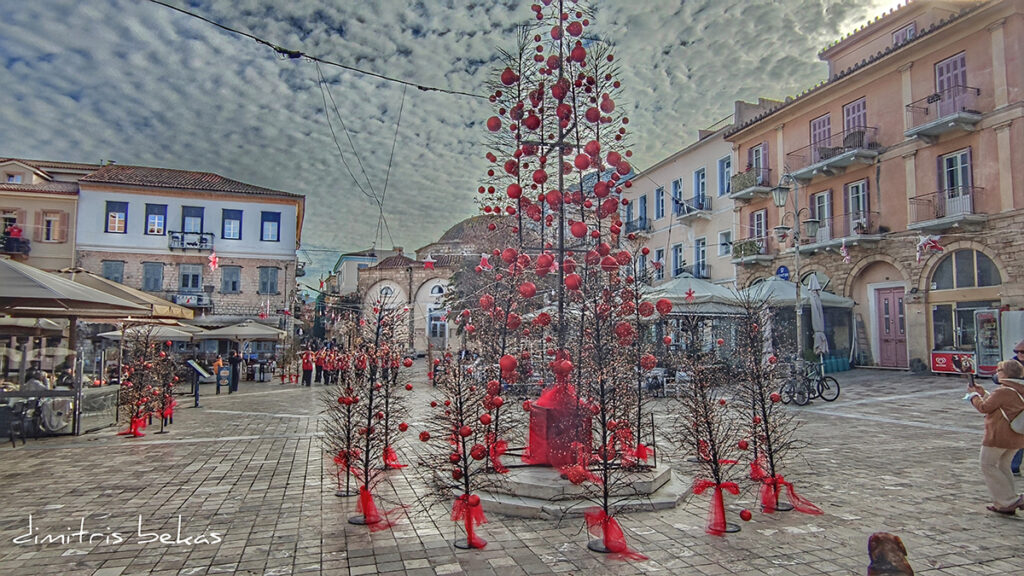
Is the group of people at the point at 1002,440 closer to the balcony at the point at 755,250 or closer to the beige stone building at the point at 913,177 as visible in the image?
A: the beige stone building at the point at 913,177

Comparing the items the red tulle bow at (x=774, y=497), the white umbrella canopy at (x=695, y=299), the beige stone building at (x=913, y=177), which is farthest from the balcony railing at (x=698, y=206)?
the red tulle bow at (x=774, y=497)

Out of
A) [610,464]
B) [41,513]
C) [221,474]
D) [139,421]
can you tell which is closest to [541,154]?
[610,464]

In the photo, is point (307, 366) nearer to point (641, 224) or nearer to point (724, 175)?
point (641, 224)

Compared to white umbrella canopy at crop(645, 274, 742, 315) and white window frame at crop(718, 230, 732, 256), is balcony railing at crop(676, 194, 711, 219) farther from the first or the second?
white umbrella canopy at crop(645, 274, 742, 315)

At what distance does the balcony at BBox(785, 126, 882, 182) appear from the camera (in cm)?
2178

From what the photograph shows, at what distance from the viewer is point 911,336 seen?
66.0ft

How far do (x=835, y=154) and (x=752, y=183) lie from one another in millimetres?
4295

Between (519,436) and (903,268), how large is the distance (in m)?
18.7

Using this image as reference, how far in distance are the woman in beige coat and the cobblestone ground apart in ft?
0.65

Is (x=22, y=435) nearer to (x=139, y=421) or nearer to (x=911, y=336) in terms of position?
Result: (x=139, y=421)

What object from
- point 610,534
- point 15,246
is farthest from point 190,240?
point 610,534

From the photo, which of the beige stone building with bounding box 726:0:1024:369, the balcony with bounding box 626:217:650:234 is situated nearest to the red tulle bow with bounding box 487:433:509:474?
the beige stone building with bounding box 726:0:1024:369

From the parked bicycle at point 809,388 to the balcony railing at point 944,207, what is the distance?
7.84m

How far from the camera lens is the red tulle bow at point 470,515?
4684 millimetres
